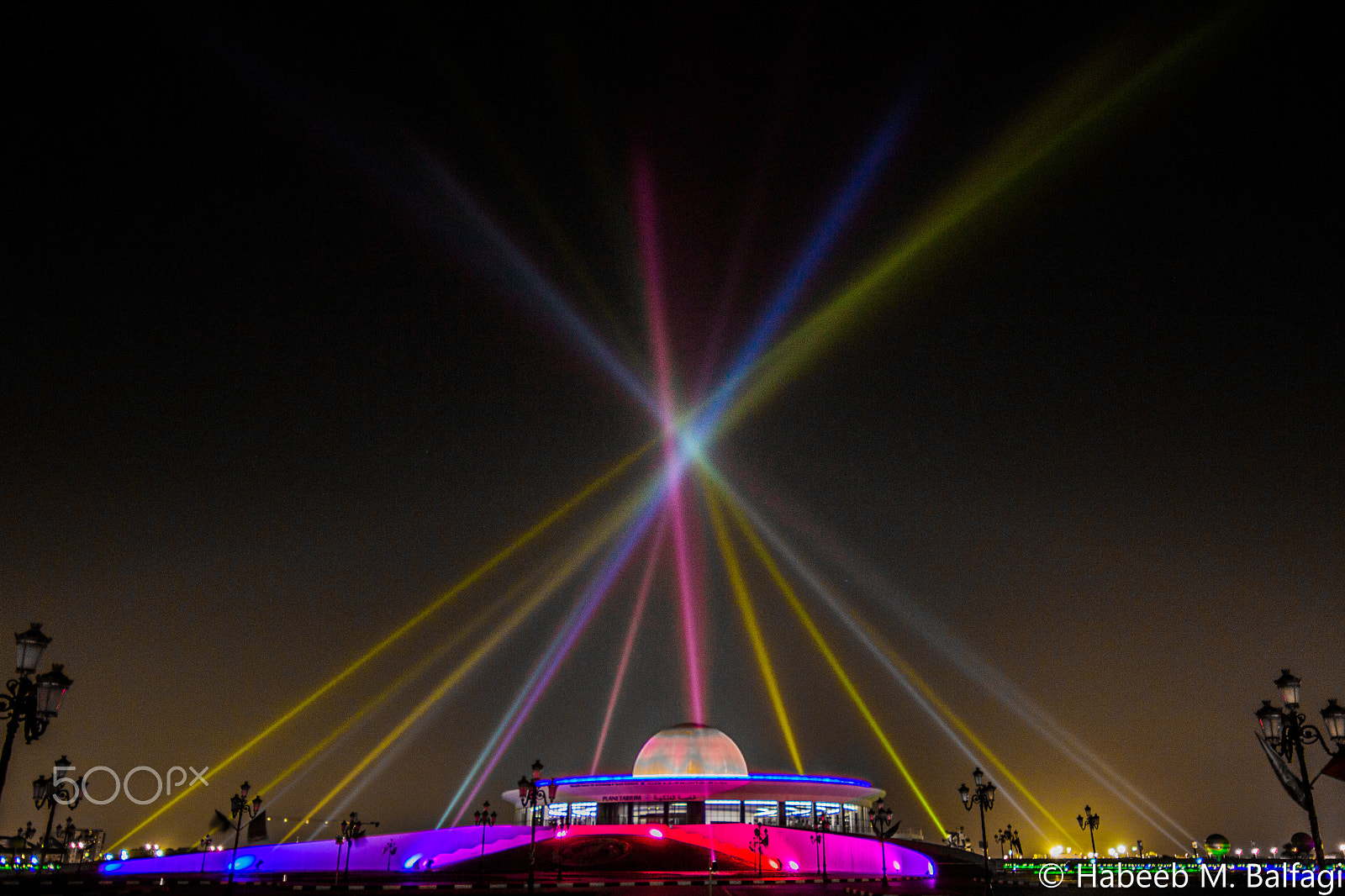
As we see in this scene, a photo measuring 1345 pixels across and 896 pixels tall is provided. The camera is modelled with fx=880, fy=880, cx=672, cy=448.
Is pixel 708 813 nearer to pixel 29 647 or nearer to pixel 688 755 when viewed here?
pixel 688 755

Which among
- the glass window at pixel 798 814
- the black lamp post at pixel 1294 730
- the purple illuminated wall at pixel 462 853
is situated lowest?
the purple illuminated wall at pixel 462 853

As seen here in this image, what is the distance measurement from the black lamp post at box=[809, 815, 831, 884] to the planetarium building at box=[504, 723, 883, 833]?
20cm

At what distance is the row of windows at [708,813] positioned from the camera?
2537 inches

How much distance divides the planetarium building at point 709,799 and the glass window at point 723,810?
61 mm

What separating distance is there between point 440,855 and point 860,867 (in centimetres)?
2391

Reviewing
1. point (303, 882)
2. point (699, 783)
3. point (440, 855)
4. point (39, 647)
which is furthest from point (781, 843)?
point (39, 647)

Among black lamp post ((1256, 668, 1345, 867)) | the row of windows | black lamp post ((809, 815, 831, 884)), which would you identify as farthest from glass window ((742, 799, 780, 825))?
black lamp post ((1256, 668, 1345, 867))

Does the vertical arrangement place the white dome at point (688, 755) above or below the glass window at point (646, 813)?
above

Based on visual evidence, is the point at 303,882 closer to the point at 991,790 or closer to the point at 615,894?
the point at 615,894

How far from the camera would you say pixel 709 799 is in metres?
64.1

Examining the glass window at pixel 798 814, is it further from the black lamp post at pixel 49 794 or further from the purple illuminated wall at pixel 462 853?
the black lamp post at pixel 49 794

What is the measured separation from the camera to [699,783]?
64938 mm

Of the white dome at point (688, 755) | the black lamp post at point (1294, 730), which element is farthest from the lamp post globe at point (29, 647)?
the white dome at point (688, 755)

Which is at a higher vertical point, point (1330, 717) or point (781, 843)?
point (1330, 717)
